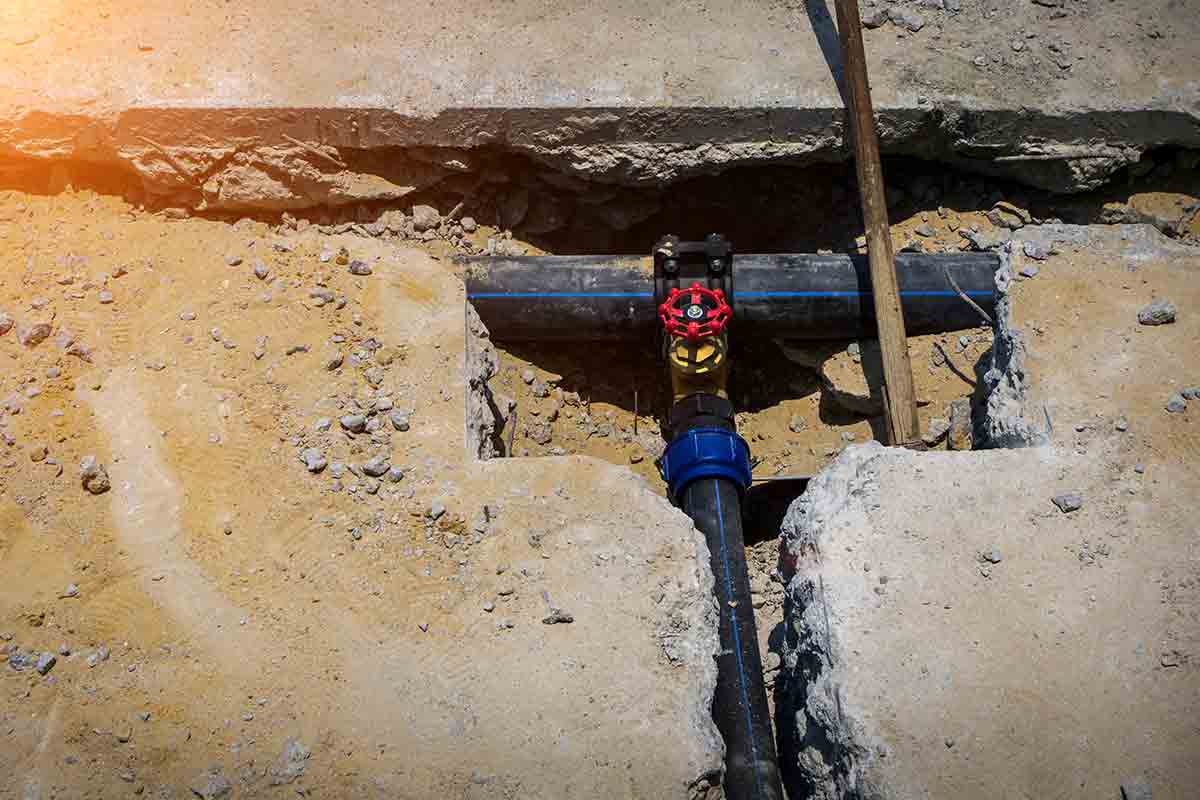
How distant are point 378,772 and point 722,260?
252cm

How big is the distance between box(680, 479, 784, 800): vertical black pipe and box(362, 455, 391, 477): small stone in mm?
1231

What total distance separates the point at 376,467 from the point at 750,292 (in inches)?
73.5

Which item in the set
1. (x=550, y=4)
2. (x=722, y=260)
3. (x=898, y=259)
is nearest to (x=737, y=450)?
(x=722, y=260)

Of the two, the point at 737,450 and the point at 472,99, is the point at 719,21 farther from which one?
the point at 737,450

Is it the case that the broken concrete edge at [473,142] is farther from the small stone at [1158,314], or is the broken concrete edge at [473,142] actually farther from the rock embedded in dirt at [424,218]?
the small stone at [1158,314]

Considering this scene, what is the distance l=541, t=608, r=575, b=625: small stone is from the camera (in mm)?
3346

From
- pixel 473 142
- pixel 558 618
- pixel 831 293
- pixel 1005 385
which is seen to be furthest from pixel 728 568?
pixel 473 142

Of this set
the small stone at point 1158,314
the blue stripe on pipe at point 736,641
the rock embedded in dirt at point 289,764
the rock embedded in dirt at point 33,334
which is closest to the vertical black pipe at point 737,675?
the blue stripe on pipe at point 736,641

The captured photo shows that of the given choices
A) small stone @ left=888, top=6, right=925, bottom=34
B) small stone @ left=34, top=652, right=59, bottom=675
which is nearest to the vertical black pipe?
small stone @ left=34, top=652, right=59, bottom=675

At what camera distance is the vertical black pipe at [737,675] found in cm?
340

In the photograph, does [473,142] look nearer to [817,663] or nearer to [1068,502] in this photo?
[817,663]

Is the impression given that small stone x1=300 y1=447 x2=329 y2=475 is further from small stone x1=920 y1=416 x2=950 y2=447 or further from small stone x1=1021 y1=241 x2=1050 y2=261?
small stone x1=1021 y1=241 x2=1050 y2=261

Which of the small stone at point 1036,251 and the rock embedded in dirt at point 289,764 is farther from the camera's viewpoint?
the small stone at point 1036,251

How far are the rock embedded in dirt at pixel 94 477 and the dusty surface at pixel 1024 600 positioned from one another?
8.15ft
